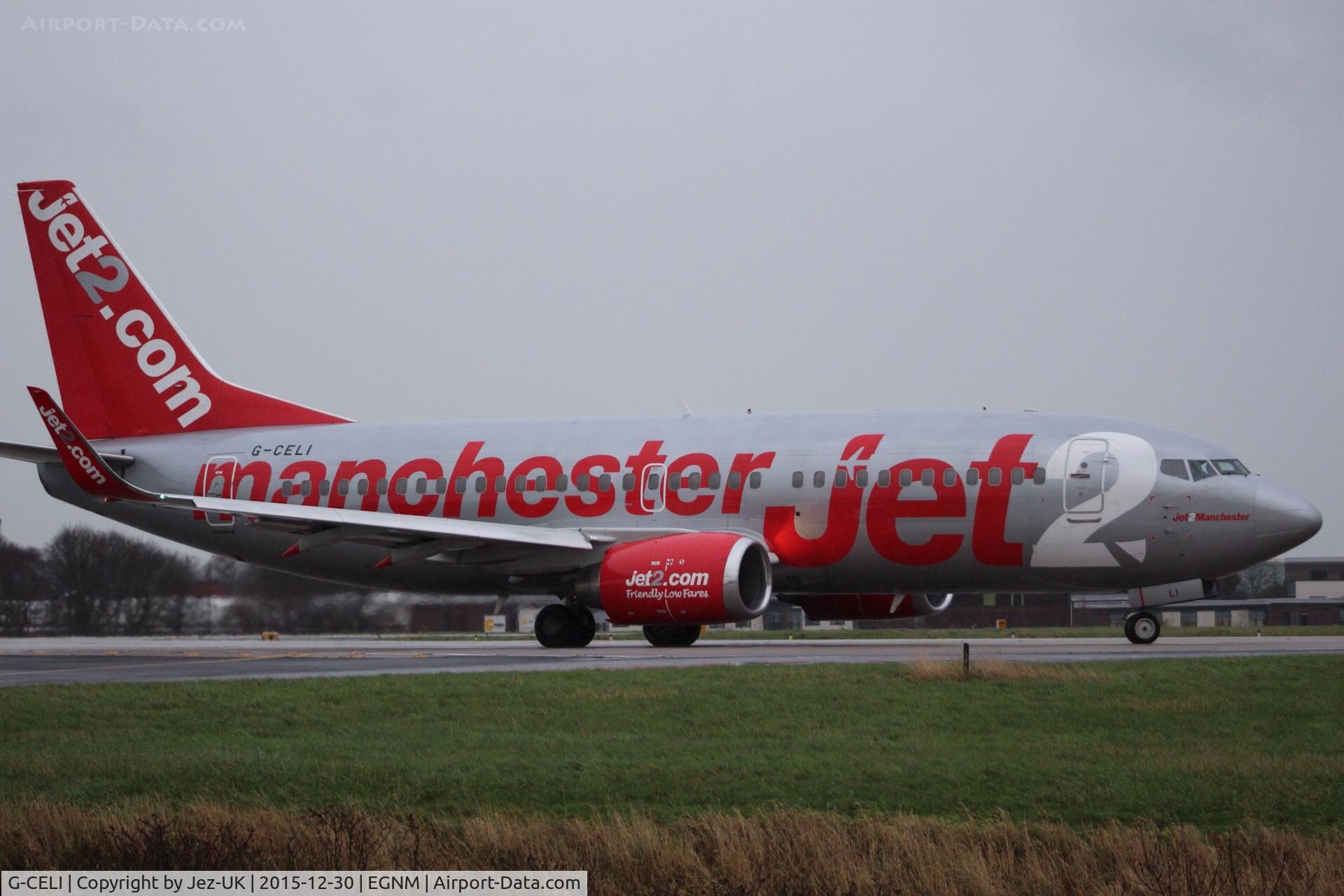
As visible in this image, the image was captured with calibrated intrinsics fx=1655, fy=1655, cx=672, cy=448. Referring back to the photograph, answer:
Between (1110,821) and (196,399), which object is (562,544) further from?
(1110,821)

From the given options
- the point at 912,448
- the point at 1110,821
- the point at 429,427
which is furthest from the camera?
the point at 429,427

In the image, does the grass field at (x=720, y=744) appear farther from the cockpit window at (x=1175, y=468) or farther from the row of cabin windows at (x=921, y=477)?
the row of cabin windows at (x=921, y=477)

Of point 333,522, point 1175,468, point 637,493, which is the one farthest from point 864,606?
point 333,522

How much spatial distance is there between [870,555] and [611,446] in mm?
5406

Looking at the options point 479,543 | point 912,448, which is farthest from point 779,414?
point 479,543

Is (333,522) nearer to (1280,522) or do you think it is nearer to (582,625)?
(582,625)

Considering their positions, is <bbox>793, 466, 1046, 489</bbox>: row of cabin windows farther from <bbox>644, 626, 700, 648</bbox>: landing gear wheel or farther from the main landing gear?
the main landing gear

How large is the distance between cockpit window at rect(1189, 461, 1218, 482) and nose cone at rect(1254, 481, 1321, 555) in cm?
77

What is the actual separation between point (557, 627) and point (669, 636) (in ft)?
8.17

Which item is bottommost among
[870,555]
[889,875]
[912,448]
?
[889,875]

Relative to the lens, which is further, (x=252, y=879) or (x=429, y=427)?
(x=429, y=427)

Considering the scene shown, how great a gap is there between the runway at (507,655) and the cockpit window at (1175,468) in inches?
109

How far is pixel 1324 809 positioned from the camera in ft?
34.2

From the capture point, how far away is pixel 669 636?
102ft
